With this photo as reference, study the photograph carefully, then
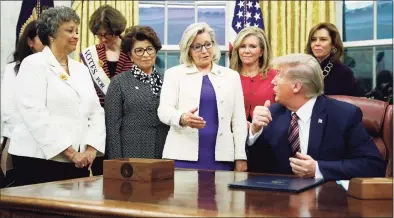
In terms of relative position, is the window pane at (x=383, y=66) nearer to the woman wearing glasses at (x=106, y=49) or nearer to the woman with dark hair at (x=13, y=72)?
the woman wearing glasses at (x=106, y=49)

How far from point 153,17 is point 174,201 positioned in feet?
15.4

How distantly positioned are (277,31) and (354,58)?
0.83 metres

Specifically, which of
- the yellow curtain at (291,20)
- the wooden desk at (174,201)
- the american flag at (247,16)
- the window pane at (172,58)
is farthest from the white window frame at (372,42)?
the wooden desk at (174,201)

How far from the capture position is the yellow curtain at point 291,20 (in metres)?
5.32

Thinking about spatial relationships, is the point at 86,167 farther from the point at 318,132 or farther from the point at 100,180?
the point at 318,132

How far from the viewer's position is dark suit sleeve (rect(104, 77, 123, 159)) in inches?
127

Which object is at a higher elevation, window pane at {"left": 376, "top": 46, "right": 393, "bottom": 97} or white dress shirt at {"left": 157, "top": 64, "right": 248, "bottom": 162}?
window pane at {"left": 376, "top": 46, "right": 393, "bottom": 97}

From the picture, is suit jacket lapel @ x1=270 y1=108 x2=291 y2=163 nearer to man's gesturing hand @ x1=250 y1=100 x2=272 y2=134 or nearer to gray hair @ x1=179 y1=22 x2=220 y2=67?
man's gesturing hand @ x1=250 y1=100 x2=272 y2=134

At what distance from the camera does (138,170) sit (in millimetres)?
2006

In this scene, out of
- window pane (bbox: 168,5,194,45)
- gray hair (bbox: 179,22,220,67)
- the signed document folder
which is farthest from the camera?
window pane (bbox: 168,5,194,45)

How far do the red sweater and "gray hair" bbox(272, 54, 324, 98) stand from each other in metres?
0.83

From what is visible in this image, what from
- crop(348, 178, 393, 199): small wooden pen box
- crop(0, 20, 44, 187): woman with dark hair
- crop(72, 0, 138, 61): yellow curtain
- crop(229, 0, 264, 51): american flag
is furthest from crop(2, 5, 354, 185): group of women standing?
crop(72, 0, 138, 61): yellow curtain

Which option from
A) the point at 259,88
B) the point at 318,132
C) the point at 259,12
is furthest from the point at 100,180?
the point at 259,12

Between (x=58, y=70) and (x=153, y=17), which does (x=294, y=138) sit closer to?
(x=58, y=70)
